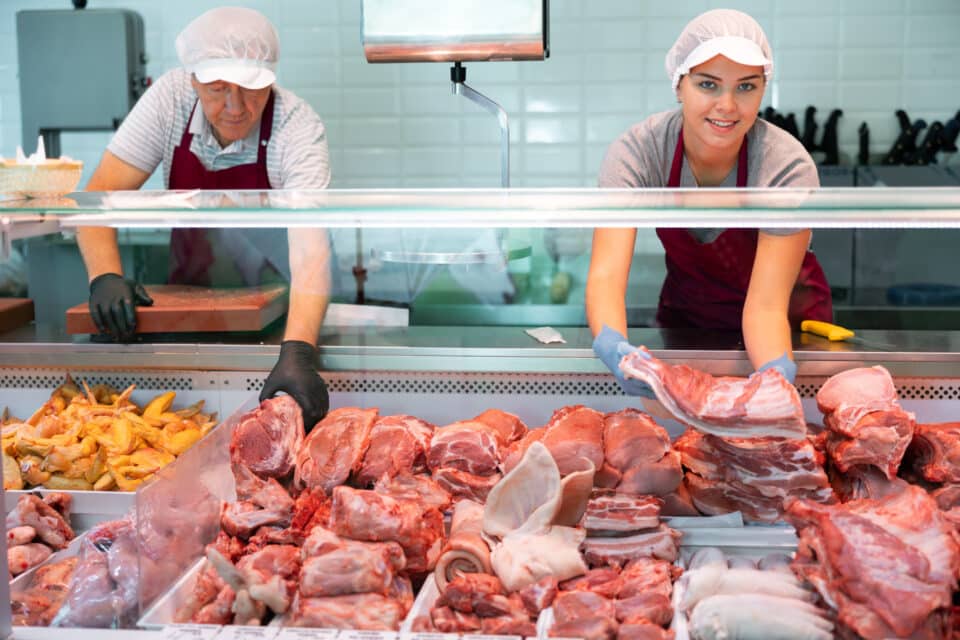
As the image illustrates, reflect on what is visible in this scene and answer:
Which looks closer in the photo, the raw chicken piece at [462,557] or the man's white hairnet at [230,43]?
the raw chicken piece at [462,557]

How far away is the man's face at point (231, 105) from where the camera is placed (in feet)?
10.4

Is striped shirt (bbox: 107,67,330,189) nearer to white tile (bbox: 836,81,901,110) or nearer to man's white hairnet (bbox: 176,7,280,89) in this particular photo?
man's white hairnet (bbox: 176,7,280,89)

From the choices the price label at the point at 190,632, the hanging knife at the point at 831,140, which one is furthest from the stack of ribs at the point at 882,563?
the hanging knife at the point at 831,140

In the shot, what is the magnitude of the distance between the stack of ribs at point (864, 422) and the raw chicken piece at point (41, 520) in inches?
66.8

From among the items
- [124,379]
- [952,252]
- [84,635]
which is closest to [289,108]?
[124,379]

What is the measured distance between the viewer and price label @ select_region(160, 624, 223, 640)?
1.70 metres

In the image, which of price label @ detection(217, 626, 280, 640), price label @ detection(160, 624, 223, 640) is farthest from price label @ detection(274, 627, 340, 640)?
price label @ detection(160, 624, 223, 640)

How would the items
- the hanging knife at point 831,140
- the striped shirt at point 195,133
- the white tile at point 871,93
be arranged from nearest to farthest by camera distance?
the striped shirt at point 195,133 → the hanging knife at point 831,140 → the white tile at point 871,93

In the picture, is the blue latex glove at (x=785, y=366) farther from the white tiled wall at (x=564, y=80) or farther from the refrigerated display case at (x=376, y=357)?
the white tiled wall at (x=564, y=80)

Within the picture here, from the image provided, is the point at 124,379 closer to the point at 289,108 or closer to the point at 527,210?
the point at 289,108

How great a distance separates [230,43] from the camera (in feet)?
10.4

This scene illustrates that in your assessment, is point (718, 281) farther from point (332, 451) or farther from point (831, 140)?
point (831, 140)

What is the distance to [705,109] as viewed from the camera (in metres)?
2.70

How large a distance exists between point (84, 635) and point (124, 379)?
3.48 feet
